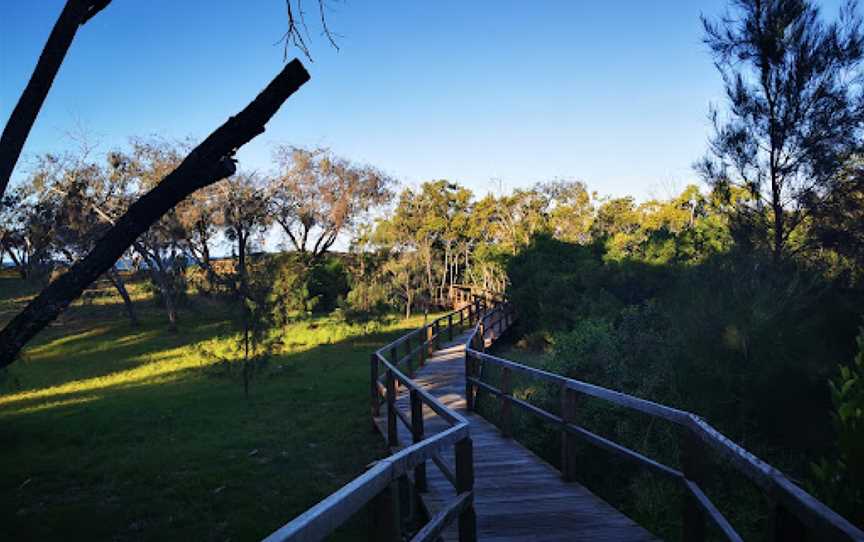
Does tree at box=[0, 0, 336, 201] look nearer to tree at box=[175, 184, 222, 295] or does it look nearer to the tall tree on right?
the tall tree on right

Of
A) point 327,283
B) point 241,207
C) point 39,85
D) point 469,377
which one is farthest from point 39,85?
point 327,283

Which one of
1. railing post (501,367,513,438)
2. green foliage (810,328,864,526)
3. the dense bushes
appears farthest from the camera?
railing post (501,367,513,438)

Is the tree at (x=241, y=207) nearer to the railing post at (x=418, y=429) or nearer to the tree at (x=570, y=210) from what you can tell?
the tree at (x=570, y=210)

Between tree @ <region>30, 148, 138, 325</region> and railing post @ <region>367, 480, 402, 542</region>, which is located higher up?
tree @ <region>30, 148, 138, 325</region>

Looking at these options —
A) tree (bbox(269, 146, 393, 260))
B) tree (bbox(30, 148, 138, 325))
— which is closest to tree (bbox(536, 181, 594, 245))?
tree (bbox(269, 146, 393, 260))

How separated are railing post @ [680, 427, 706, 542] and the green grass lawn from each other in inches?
147

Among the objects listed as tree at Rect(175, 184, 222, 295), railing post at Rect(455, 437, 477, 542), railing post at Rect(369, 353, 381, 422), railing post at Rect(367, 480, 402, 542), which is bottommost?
railing post at Rect(369, 353, 381, 422)

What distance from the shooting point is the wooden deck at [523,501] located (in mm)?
4566

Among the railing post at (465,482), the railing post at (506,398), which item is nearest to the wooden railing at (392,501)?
the railing post at (465,482)

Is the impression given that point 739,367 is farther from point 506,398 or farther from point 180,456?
point 180,456

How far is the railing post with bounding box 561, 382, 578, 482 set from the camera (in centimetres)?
588

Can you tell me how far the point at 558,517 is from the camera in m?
4.89

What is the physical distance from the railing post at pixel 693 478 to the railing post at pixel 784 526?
1.35 metres

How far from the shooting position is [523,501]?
17.6ft
